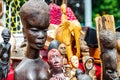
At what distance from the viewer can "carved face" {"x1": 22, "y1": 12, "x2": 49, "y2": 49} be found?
99 cm

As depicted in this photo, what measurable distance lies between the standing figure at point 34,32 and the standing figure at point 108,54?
29cm

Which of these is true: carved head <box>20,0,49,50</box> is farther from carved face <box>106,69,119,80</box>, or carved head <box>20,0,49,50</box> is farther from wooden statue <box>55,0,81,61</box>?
wooden statue <box>55,0,81,61</box>

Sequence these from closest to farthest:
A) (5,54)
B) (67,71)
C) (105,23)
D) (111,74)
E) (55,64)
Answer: (55,64), (111,74), (105,23), (67,71), (5,54)

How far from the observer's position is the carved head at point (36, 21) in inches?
38.9

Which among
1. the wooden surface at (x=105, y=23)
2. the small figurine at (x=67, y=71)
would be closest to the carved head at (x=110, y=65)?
the wooden surface at (x=105, y=23)

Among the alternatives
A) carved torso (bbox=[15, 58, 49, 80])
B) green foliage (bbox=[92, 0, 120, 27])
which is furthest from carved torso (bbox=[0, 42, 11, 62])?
green foliage (bbox=[92, 0, 120, 27])

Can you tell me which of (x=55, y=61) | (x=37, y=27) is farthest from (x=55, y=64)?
(x=37, y=27)

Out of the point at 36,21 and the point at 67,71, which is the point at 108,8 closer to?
the point at 67,71

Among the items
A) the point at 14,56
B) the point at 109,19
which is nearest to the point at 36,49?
the point at 109,19

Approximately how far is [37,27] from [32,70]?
125 millimetres

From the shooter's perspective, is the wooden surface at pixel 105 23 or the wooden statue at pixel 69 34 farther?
the wooden statue at pixel 69 34

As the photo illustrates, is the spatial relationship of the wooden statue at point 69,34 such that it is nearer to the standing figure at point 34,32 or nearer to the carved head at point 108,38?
the carved head at point 108,38

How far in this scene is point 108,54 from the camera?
1.28 metres

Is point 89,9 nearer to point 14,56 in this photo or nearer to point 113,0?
point 113,0
